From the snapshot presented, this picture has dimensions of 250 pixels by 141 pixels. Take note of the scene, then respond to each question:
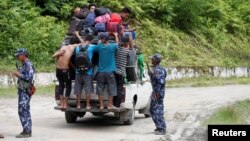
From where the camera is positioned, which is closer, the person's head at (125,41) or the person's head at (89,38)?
the person's head at (125,41)

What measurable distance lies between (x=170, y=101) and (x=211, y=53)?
15280 millimetres

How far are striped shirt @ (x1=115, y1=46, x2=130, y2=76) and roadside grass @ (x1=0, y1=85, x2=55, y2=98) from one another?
342 inches

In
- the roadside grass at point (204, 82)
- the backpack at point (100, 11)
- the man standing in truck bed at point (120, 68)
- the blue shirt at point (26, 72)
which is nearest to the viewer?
the blue shirt at point (26, 72)

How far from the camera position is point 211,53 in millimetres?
37031

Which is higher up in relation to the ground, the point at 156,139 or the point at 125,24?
the point at 125,24

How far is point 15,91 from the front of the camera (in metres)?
22.9

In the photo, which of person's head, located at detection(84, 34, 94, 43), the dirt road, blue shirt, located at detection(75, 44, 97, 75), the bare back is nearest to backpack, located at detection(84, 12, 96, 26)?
person's head, located at detection(84, 34, 94, 43)

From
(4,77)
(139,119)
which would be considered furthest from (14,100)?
(139,119)

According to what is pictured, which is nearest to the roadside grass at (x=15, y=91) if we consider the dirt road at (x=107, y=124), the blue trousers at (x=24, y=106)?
the dirt road at (x=107, y=124)

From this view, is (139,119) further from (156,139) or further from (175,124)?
(156,139)

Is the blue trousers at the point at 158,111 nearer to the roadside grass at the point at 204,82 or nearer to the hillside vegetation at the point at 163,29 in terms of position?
the hillside vegetation at the point at 163,29

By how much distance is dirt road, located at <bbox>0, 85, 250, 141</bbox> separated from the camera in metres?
13.1

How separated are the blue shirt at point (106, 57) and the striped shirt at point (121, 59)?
0.18 meters

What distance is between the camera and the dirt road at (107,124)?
1315cm
